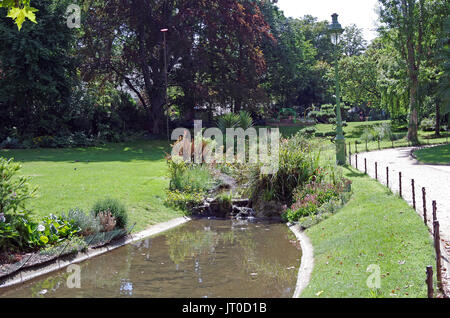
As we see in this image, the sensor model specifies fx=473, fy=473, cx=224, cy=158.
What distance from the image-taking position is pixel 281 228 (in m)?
13.9

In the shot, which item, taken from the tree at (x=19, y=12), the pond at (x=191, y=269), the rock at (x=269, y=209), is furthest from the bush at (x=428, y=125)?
the tree at (x=19, y=12)

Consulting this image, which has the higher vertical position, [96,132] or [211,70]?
[211,70]

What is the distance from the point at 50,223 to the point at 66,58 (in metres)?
24.0

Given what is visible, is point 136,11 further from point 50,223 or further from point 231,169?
point 50,223

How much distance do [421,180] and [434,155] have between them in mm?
8791

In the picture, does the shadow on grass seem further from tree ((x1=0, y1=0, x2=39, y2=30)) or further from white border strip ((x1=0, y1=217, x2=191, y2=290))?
tree ((x1=0, y1=0, x2=39, y2=30))

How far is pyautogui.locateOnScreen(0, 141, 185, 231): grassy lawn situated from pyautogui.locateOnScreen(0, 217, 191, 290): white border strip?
0.33m

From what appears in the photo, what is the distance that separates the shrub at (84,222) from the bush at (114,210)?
578mm

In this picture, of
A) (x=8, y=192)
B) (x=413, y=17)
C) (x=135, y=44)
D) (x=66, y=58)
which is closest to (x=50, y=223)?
(x=8, y=192)

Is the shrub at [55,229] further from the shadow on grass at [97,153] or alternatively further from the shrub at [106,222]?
the shadow on grass at [97,153]

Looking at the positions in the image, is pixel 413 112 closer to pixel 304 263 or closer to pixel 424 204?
pixel 424 204

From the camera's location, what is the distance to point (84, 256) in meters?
10.9

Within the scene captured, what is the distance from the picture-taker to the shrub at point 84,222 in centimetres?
1182

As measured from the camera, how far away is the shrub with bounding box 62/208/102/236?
11.8 meters
